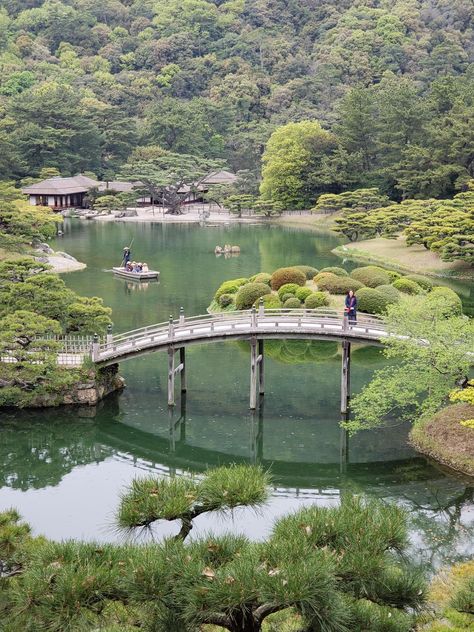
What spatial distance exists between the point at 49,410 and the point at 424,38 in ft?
314

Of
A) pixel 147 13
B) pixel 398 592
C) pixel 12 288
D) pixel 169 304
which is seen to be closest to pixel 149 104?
pixel 147 13

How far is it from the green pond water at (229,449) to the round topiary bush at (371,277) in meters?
5.40

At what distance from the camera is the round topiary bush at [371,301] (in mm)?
35812

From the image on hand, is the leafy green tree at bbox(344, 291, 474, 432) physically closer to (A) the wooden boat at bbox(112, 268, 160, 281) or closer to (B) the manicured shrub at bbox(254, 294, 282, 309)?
(B) the manicured shrub at bbox(254, 294, 282, 309)

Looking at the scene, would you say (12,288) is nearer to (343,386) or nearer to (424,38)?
(343,386)

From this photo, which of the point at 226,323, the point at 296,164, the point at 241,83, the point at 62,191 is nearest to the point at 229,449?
the point at 226,323

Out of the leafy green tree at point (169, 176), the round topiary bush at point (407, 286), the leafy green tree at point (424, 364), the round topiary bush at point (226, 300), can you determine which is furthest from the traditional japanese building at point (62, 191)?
the leafy green tree at point (424, 364)

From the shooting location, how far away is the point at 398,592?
9.61 m

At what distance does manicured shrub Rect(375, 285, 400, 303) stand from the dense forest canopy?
26.9m

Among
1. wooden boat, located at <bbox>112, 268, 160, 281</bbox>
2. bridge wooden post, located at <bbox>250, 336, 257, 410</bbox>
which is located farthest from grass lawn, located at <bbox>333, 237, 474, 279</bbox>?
bridge wooden post, located at <bbox>250, 336, 257, 410</bbox>

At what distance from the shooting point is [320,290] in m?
38.5

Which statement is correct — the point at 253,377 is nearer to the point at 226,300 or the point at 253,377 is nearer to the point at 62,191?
the point at 226,300

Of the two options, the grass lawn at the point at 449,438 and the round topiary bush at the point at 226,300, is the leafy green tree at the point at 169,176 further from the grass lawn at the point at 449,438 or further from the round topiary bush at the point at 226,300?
the grass lawn at the point at 449,438

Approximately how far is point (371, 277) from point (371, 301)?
3946mm
